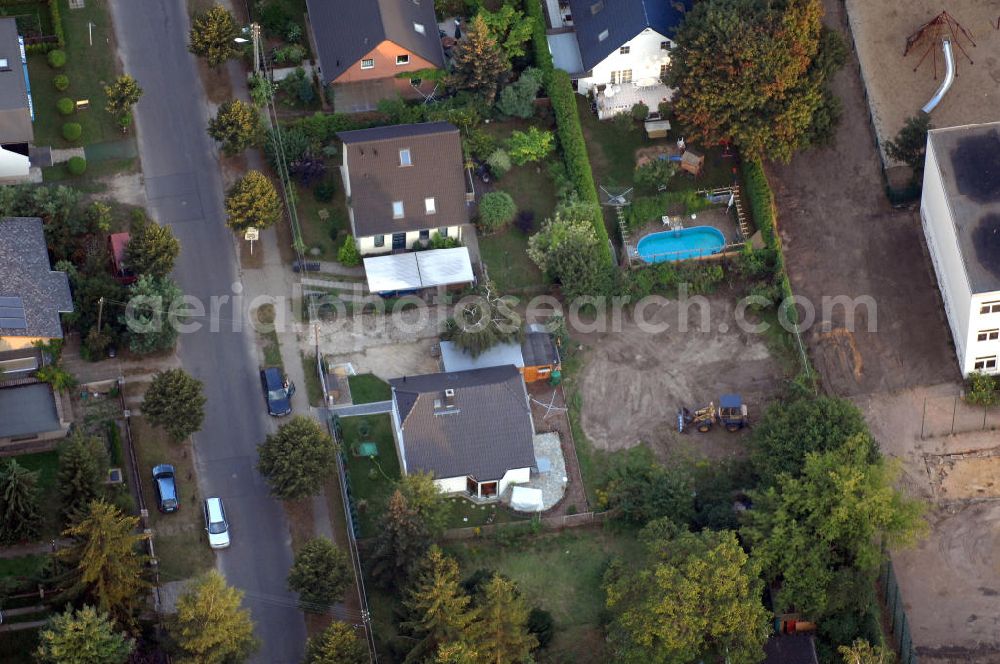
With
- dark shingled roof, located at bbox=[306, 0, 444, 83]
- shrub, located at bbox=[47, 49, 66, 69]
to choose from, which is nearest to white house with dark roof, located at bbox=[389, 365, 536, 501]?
dark shingled roof, located at bbox=[306, 0, 444, 83]

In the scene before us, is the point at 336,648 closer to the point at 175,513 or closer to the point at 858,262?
the point at 175,513

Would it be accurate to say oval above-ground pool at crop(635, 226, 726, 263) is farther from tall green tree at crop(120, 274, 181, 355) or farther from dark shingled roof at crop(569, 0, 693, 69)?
tall green tree at crop(120, 274, 181, 355)

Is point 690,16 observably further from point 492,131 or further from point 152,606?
point 152,606

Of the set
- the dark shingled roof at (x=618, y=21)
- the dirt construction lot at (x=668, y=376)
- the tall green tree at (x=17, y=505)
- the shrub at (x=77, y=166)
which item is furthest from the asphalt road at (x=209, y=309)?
the dark shingled roof at (x=618, y=21)

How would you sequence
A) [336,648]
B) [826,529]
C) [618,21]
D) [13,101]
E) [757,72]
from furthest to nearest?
[618,21]
[757,72]
[13,101]
[826,529]
[336,648]

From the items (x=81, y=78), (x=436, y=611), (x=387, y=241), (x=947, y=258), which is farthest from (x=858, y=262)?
(x=81, y=78)
